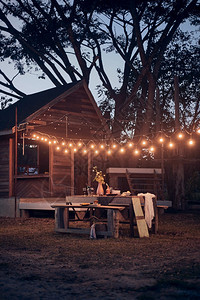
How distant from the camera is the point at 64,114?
17.2 meters

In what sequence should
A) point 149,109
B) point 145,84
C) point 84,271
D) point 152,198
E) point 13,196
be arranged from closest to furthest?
point 84,271, point 152,198, point 13,196, point 149,109, point 145,84

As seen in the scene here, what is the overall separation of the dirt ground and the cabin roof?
596 cm

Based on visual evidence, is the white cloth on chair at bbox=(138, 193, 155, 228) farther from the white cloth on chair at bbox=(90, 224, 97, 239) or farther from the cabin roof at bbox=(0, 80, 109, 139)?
the cabin roof at bbox=(0, 80, 109, 139)

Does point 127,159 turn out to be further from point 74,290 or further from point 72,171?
point 74,290

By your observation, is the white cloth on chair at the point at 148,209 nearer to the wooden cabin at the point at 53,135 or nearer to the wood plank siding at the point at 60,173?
the wooden cabin at the point at 53,135

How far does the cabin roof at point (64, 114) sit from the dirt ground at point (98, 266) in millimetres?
5961

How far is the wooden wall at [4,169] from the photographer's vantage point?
53.9 feet

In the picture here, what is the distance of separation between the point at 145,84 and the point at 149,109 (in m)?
3.06

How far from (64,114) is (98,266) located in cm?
1076

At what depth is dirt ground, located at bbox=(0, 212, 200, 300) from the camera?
5.32 metres

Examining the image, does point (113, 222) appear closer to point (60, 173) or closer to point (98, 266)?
Result: point (98, 266)

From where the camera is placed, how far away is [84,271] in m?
6.59

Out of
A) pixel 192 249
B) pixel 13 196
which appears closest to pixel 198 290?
pixel 192 249

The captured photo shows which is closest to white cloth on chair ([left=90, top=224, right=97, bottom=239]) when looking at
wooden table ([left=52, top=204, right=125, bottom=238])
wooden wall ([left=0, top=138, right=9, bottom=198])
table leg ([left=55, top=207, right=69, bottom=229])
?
wooden table ([left=52, top=204, right=125, bottom=238])
